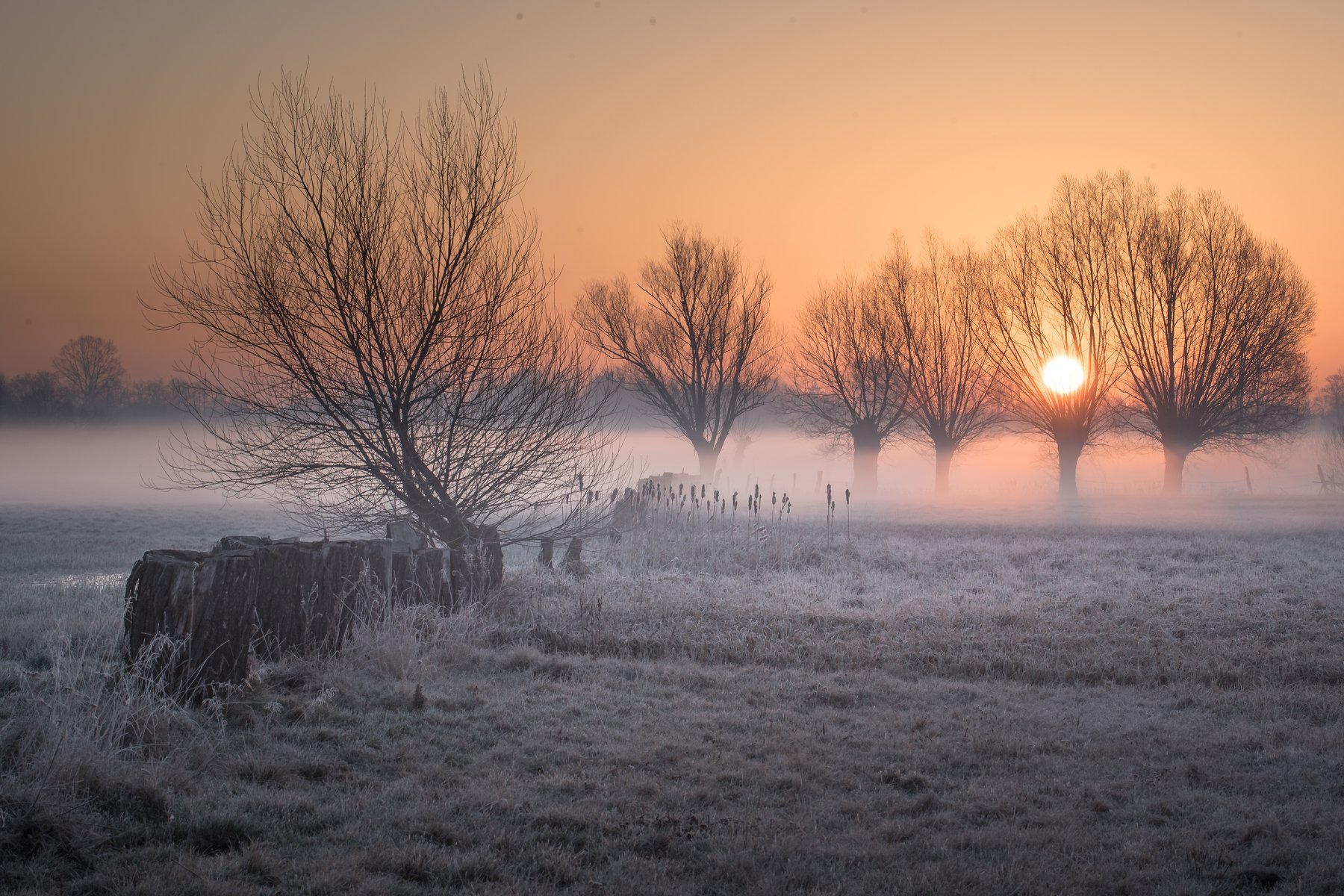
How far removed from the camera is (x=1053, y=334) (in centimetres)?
3069

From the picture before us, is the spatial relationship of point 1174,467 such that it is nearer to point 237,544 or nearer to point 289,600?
point 289,600

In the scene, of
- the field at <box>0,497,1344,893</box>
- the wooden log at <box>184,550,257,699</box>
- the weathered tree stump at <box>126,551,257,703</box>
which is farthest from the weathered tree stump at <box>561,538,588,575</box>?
the weathered tree stump at <box>126,551,257,703</box>

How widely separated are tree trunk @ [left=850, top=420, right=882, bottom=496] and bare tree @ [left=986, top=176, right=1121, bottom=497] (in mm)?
6156

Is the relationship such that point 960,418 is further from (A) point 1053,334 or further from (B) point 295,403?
(B) point 295,403

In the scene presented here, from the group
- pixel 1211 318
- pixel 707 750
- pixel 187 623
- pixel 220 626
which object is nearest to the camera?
pixel 707 750

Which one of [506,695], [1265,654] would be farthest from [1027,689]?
[506,695]

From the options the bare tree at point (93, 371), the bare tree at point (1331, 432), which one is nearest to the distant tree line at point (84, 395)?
the bare tree at point (93, 371)

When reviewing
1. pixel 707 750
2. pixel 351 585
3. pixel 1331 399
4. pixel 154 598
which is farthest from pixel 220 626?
pixel 1331 399

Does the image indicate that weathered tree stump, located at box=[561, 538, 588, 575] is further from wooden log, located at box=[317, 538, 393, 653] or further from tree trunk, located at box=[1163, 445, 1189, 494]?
tree trunk, located at box=[1163, 445, 1189, 494]

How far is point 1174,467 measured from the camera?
32.7 metres

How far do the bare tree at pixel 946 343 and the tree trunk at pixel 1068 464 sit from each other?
311 cm

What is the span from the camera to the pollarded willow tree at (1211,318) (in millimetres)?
29531

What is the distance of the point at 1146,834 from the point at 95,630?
874 centimetres

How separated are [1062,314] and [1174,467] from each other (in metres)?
7.94
